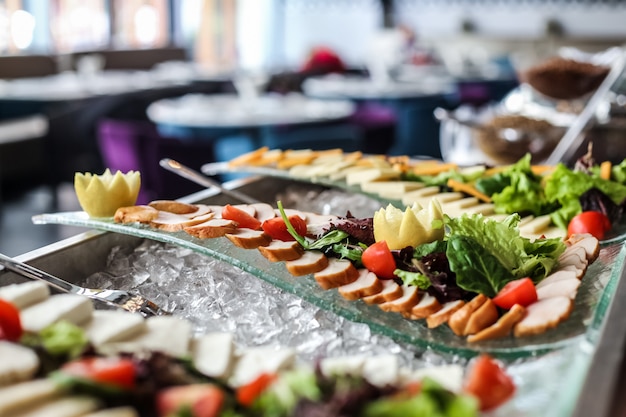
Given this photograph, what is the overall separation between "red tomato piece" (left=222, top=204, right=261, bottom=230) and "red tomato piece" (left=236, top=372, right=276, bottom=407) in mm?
739

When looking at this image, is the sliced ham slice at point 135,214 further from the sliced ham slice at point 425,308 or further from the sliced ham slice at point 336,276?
the sliced ham slice at point 425,308

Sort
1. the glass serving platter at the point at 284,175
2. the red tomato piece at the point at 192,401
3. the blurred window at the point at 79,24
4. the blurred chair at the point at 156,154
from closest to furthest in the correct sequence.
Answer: the red tomato piece at the point at 192,401 → the glass serving platter at the point at 284,175 → the blurred chair at the point at 156,154 → the blurred window at the point at 79,24

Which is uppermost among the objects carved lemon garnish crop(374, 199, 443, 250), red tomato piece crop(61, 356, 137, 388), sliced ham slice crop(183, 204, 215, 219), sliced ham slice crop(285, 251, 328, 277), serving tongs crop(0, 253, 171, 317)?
carved lemon garnish crop(374, 199, 443, 250)

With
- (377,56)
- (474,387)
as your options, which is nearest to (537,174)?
(474,387)

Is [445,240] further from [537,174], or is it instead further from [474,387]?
[537,174]

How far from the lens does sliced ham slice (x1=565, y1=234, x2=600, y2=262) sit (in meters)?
1.53

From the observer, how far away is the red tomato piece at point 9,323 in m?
1.07

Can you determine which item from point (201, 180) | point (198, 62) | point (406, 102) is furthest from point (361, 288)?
point (198, 62)

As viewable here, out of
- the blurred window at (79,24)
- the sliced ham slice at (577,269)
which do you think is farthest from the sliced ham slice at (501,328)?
the blurred window at (79,24)

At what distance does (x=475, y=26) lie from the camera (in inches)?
459

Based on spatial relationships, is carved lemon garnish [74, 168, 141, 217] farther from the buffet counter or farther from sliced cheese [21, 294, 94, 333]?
sliced cheese [21, 294, 94, 333]

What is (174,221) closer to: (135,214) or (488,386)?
(135,214)

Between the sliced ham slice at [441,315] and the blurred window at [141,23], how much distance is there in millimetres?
8489

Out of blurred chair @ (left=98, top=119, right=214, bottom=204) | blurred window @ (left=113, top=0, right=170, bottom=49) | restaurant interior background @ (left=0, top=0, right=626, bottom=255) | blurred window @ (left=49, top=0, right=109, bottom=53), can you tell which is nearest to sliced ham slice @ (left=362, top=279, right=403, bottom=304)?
restaurant interior background @ (left=0, top=0, right=626, bottom=255)
